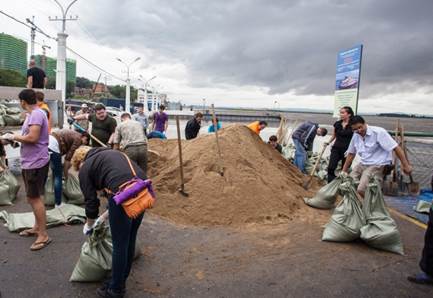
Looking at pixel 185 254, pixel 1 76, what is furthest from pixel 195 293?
pixel 1 76

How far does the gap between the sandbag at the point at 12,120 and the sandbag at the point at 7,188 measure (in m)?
2.09

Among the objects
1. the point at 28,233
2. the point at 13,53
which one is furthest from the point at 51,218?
the point at 13,53

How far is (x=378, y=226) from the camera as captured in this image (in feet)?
13.1

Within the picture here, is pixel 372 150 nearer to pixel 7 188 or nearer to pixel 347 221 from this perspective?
pixel 347 221

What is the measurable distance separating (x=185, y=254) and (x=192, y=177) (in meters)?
2.41

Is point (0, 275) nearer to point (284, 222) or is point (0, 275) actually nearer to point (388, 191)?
point (284, 222)

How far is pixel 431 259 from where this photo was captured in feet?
10.7

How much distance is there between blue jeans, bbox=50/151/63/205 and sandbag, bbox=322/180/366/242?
3.71 m

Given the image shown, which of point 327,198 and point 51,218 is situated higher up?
point 327,198

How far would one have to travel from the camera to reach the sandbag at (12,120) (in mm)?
7148

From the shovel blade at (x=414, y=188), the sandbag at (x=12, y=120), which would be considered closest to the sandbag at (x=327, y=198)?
the shovel blade at (x=414, y=188)

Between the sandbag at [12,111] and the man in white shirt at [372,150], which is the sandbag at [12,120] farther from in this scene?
the man in white shirt at [372,150]

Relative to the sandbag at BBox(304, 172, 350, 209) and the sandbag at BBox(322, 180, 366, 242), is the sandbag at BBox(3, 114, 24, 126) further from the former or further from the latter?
the sandbag at BBox(322, 180, 366, 242)

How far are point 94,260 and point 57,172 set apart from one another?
2305 millimetres
